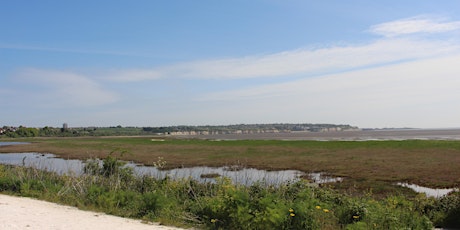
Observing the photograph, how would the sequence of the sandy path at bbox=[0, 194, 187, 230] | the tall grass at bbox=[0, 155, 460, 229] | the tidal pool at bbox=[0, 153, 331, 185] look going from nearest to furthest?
the tall grass at bbox=[0, 155, 460, 229] → the sandy path at bbox=[0, 194, 187, 230] → the tidal pool at bbox=[0, 153, 331, 185]

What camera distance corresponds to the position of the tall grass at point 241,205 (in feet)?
33.2

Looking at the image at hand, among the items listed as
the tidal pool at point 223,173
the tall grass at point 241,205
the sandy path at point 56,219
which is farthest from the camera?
the tidal pool at point 223,173

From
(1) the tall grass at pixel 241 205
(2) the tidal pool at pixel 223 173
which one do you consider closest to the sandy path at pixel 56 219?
(1) the tall grass at pixel 241 205

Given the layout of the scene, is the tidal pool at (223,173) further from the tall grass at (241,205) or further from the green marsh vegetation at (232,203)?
the tall grass at (241,205)

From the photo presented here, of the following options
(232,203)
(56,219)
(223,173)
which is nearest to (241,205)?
(232,203)

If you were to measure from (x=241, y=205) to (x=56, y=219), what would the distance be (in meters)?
4.97

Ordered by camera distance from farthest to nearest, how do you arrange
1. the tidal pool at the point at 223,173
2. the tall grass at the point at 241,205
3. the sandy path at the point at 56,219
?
the tidal pool at the point at 223,173 < the sandy path at the point at 56,219 < the tall grass at the point at 241,205

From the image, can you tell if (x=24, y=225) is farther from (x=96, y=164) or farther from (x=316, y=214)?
(x=96, y=164)

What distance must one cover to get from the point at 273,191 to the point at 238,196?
Answer: 12.5ft

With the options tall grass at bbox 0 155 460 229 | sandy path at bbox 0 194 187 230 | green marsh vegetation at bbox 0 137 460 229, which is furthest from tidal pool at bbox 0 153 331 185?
sandy path at bbox 0 194 187 230

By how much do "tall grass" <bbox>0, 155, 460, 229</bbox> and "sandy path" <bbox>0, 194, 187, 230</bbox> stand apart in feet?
2.17

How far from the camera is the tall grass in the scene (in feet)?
33.2

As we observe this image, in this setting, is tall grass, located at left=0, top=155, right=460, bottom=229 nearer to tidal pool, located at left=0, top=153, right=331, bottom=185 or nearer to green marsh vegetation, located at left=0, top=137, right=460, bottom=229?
green marsh vegetation, located at left=0, top=137, right=460, bottom=229

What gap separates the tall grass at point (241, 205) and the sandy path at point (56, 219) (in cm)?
66
